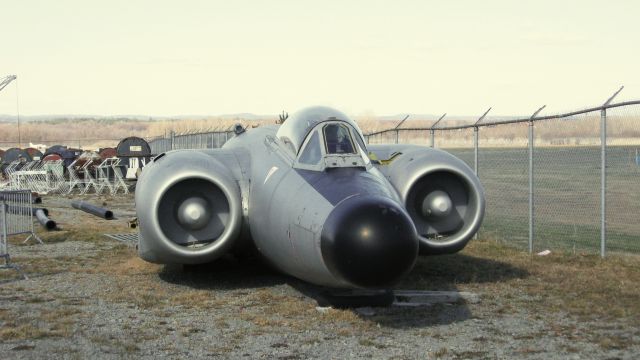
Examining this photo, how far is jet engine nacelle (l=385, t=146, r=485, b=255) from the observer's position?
427 inches

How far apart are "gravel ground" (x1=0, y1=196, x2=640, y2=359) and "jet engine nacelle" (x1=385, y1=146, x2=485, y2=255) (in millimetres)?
818

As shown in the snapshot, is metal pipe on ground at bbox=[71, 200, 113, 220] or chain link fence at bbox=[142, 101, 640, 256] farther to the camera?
metal pipe on ground at bbox=[71, 200, 113, 220]

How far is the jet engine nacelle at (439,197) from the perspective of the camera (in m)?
10.9

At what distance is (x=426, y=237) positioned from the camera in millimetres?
10906

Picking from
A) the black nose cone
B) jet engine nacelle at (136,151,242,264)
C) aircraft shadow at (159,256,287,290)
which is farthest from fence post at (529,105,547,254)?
the black nose cone

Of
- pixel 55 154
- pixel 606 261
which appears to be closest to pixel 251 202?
pixel 606 261

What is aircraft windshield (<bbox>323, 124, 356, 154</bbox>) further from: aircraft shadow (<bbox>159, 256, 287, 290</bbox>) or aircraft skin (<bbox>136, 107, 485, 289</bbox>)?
aircraft shadow (<bbox>159, 256, 287, 290</bbox>)

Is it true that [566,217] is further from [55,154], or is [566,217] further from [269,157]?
[55,154]

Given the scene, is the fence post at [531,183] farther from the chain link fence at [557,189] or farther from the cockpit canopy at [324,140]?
the cockpit canopy at [324,140]

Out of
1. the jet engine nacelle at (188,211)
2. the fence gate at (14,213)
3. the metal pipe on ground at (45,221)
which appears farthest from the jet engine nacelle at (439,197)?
the metal pipe on ground at (45,221)

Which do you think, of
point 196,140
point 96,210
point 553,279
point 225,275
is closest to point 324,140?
point 225,275

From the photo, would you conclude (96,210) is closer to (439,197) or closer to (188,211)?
(188,211)

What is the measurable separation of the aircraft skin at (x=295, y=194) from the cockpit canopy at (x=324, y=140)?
0.05 feet

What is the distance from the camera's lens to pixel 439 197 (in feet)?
36.1
